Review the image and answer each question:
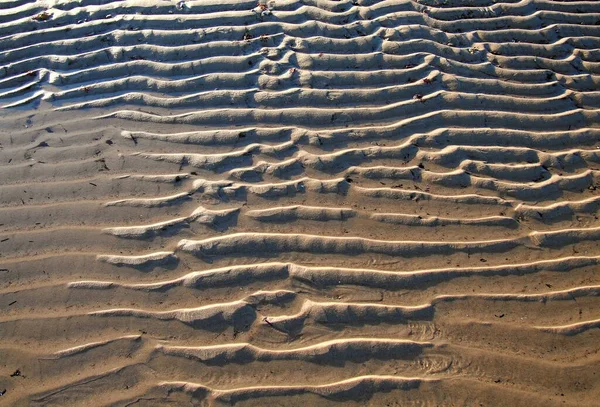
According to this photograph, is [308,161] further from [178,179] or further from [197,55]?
[197,55]

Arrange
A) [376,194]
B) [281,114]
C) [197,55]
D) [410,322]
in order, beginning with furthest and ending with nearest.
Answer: [197,55], [281,114], [376,194], [410,322]

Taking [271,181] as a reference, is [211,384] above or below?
below

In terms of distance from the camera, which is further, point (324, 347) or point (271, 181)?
point (271, 181)

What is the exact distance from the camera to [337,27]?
4.20m

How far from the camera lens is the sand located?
2.47 m

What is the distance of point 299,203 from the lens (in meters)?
3.06

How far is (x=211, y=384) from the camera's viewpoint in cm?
240

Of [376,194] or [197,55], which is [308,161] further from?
[197,55]

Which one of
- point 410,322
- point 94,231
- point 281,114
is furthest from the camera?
point 281,114

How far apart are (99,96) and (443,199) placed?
274 cm

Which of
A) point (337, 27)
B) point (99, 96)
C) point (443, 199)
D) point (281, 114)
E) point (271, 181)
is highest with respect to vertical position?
point (337, 27)

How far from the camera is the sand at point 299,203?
8.09 ft

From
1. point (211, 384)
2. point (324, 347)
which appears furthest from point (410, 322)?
point (211, 384)

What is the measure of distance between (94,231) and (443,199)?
7.40 ft
